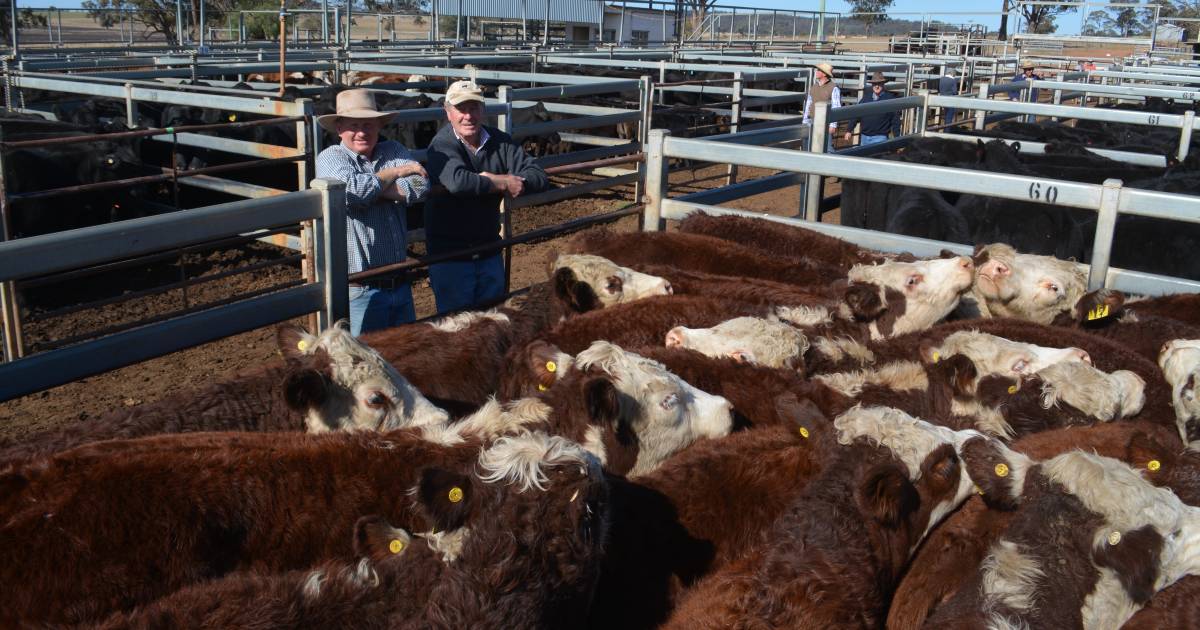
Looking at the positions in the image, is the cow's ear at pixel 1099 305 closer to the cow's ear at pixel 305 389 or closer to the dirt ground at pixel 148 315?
the cow's ear at pixel 305 389

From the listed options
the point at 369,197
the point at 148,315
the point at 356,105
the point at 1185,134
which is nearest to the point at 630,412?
the point at 369,197

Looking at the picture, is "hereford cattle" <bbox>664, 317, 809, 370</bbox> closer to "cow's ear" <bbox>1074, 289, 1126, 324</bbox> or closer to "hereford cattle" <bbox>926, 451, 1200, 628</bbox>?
"cow's ear" <bbox>1074, 289, 1126, 324</bbox>

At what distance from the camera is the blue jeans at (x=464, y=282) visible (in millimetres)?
5547

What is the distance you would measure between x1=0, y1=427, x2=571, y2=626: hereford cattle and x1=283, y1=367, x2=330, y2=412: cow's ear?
399mm

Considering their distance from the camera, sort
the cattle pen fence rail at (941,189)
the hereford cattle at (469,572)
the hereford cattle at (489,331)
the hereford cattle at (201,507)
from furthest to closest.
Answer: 1. the cattle pen fence rail at (941,189)
2. the hereford cattle at (489,331)
3. the hereford cattle at (201,507)
4. the hereford cattle at (469,572)

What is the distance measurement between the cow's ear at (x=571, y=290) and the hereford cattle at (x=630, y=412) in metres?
1.25

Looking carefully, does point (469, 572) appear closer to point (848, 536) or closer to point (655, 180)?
point (848, 536)

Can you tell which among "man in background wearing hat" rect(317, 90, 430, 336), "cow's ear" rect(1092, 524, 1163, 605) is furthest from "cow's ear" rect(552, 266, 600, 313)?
"cow's ear" rect(1092, 524, 1163, 605)

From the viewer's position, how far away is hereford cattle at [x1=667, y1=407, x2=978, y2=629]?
2641 mm

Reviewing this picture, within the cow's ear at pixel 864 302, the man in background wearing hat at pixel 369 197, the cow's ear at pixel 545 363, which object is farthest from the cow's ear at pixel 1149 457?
the man in background wearing hat at pixel 369 197

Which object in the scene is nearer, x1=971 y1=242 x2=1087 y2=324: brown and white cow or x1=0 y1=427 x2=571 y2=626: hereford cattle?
x1=0 y1=427 x2=571 y2=626: hereford cattle

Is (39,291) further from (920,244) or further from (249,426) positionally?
(920,244)

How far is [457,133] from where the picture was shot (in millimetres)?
5590

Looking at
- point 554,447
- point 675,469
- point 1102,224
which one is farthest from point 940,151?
point 554,447
